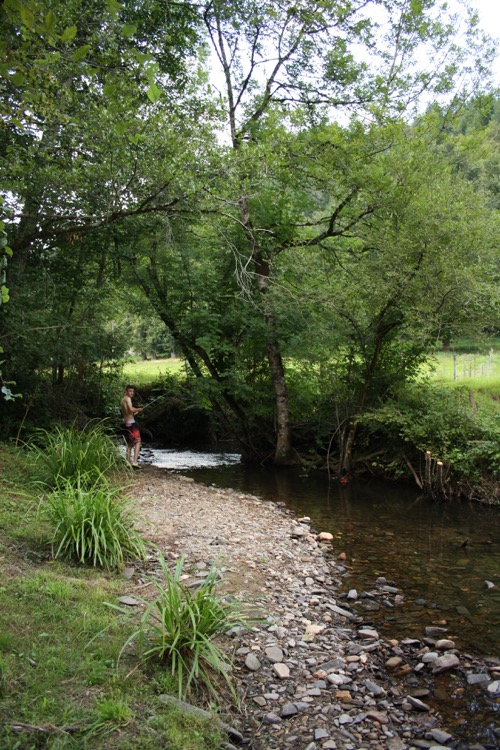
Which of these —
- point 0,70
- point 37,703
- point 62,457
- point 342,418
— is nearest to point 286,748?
point 37,703

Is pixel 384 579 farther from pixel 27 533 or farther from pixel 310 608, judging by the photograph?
pixel 27 533

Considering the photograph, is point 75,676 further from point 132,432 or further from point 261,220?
point 261,220

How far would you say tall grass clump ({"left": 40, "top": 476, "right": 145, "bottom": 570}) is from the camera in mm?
6125

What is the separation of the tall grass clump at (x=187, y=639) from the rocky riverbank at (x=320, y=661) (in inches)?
13.8

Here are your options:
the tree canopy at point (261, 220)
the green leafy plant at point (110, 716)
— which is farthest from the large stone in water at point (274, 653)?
the tree canopy at point (261, 220)

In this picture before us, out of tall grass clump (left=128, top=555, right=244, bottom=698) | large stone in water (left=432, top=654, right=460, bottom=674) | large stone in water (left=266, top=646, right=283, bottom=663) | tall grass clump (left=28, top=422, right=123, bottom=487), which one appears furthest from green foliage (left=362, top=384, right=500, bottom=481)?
tall grass clump (left=128, top=555, right=244, bottom=698)

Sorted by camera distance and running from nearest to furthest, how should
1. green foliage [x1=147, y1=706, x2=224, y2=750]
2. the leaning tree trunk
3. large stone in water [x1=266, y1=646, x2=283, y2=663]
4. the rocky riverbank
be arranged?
green foliage [x1=147, y1=706, x2=224, y2=750] < the rocky riverbank < large stone in water [x1=266, y1=646, x2=283, y2=663] < the leaning tree trunk

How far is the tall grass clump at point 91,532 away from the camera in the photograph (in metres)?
6.12

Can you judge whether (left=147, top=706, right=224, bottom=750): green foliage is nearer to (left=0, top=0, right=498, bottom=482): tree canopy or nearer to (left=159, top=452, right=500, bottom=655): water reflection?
(left=159, top=452, right=500, bottom=655): water reflection

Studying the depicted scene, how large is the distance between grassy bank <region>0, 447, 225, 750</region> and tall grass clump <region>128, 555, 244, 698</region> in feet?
0.41

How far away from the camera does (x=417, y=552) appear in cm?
877

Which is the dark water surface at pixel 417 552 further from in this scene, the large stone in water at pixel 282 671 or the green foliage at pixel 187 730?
the green foliage at pixel 187 730

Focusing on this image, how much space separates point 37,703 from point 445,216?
476 inches

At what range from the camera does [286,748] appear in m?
3.87
